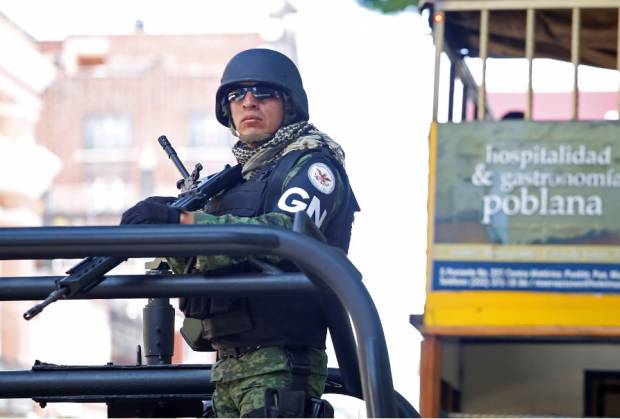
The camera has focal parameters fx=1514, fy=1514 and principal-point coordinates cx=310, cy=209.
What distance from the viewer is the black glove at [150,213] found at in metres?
2.43

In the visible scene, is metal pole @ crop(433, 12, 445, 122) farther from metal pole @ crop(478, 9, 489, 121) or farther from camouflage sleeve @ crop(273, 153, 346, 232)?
camouflage sleeve @ crop(273, 153, 346, 232)

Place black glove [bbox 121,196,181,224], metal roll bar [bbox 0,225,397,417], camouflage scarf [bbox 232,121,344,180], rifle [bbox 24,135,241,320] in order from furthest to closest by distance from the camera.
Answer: camouflage scarf [bbox 232,121,344,180] < black glove [bbox 121,196,181,224] < rifle [bbox 24,135,241,320] < metal roll bar [bbox 0,225,397,417]

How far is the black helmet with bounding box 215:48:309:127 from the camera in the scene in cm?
337

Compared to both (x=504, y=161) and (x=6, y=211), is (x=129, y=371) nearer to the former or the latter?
(x=504, y=161)

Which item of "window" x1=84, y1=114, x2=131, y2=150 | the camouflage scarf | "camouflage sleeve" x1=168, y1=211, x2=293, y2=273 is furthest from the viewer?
"window" x1=84, y1=114, x2=131, y2=150

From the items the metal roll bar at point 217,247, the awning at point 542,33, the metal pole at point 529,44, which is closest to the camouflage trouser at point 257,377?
the metal roll bar at point 217,247

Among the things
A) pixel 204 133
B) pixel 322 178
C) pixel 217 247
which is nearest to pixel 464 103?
pixel 322 178

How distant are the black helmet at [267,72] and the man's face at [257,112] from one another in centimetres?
3

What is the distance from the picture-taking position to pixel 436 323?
23.2ft

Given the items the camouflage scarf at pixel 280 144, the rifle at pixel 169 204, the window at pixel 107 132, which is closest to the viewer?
the rifle at pixel 169 204

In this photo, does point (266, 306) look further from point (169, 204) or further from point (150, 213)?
point (150, 213)

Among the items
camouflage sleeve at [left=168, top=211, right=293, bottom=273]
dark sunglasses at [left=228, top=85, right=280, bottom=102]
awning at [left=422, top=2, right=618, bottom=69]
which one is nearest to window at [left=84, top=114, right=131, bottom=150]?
awning at [left=422, top=2, right=618, bottom=69]

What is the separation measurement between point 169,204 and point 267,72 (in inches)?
28.4

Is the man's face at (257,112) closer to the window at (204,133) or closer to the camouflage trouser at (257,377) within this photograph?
the camouflage trouser at (257,377)
